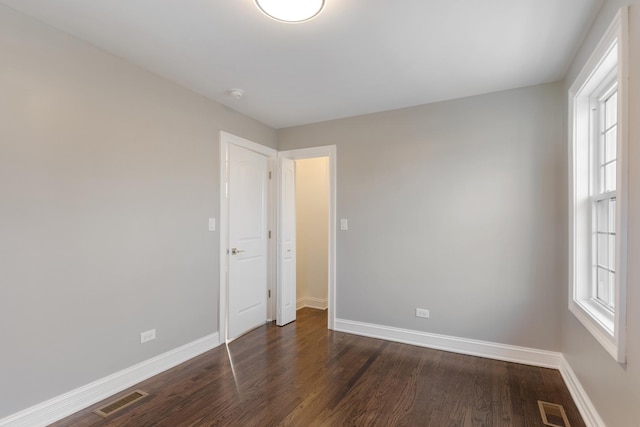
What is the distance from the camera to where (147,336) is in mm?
2555

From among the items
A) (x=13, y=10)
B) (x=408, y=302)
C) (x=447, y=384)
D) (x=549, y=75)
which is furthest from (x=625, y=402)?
(x=13, y=10)

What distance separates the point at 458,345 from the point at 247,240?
2.44 m

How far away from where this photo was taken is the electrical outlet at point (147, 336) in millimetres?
2518

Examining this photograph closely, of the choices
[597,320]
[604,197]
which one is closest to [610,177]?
[604,197]

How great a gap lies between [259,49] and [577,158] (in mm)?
2399

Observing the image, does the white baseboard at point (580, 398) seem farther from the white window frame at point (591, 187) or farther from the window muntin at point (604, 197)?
the window muntin at point (604, 197)

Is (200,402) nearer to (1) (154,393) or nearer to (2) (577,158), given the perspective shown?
(1) (154,393)

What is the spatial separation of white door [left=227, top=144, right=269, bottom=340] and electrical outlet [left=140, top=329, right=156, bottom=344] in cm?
86

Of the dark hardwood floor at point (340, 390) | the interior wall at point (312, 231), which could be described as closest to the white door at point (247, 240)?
the dark hardwood floor at point (340, 390)

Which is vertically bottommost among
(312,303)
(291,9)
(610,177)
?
(312,303)

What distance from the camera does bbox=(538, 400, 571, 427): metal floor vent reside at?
1.98 m

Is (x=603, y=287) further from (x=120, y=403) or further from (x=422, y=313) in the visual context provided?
(x=120, y=403)

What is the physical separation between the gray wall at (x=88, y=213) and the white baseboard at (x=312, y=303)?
75.3 inches

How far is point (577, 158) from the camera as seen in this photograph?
230 cm
